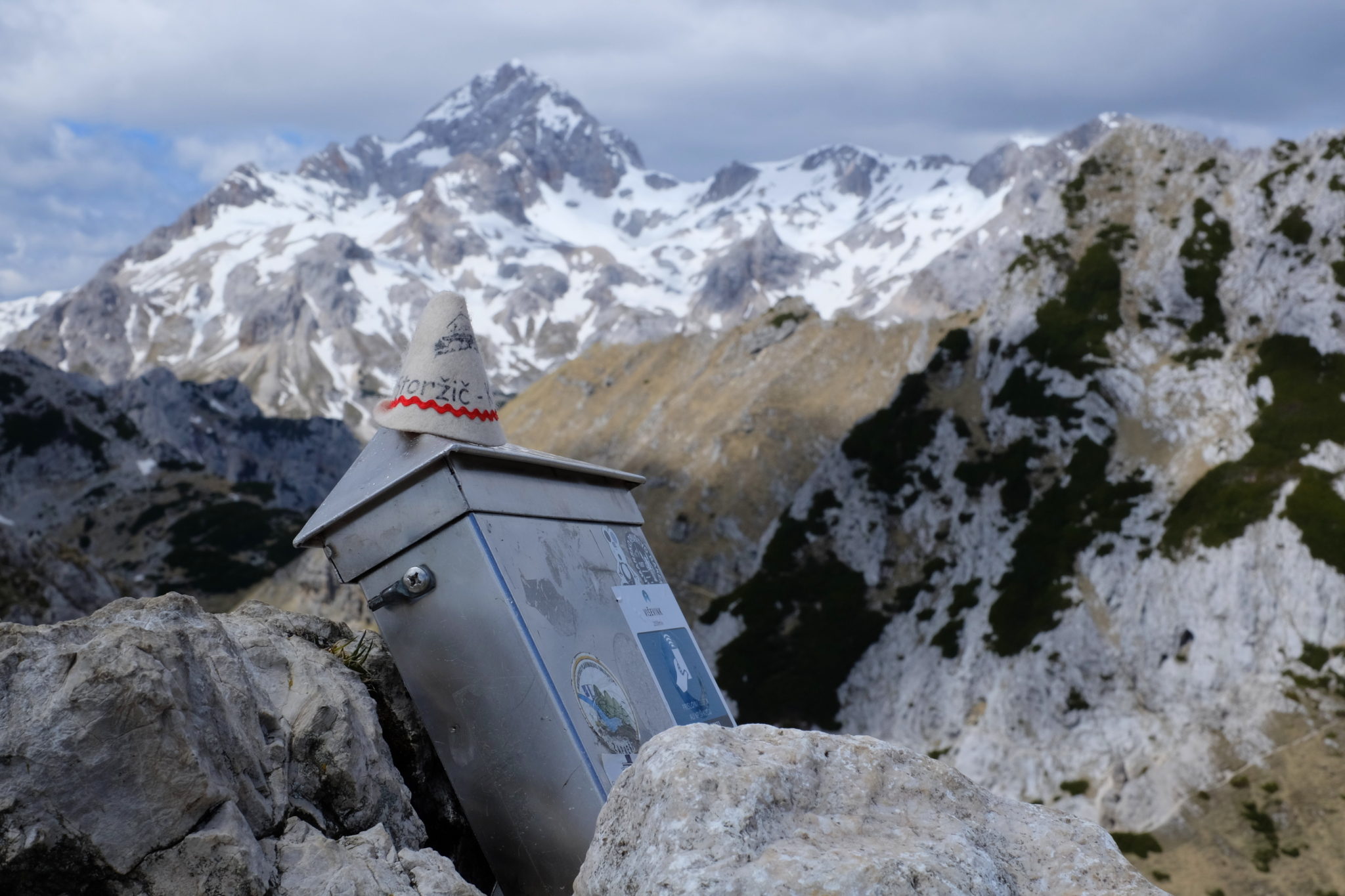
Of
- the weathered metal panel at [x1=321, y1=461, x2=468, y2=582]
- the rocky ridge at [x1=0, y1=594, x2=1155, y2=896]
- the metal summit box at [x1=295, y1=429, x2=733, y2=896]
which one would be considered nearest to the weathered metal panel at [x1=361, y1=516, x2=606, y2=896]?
the metal summit box at [x1=295, y1=429, x2=733, y2=896]

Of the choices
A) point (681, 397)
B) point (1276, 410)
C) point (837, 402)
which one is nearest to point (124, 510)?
point (681, 397)

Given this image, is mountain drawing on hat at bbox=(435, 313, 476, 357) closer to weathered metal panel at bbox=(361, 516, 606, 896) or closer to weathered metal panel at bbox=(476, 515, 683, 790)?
weathered metal panel at bbox=(476, 515, 683, 790)

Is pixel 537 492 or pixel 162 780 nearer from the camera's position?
pixel 162 780

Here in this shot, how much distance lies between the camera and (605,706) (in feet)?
27.6

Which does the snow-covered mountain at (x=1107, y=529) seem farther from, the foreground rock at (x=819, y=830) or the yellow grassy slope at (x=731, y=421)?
the foreground rock at (x=819, y=830)

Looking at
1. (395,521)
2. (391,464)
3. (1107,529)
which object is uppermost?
(391,464)

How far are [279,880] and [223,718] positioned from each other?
42.9 inches

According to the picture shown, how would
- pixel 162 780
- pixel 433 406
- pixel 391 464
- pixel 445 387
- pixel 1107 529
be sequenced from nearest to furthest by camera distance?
pixel 162 780 < pixel 391 464 < pixel 433 406 < pixel 445 387 < pixel 1107 529

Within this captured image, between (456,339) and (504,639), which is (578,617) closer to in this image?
(504,639)

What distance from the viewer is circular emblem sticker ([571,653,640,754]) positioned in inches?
320

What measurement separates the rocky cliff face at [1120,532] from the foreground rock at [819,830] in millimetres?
37653

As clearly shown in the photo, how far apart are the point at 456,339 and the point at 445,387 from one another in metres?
0.62

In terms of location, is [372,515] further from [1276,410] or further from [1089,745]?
[1276,410]

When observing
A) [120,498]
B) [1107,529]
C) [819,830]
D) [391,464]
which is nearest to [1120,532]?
[1107,529]
